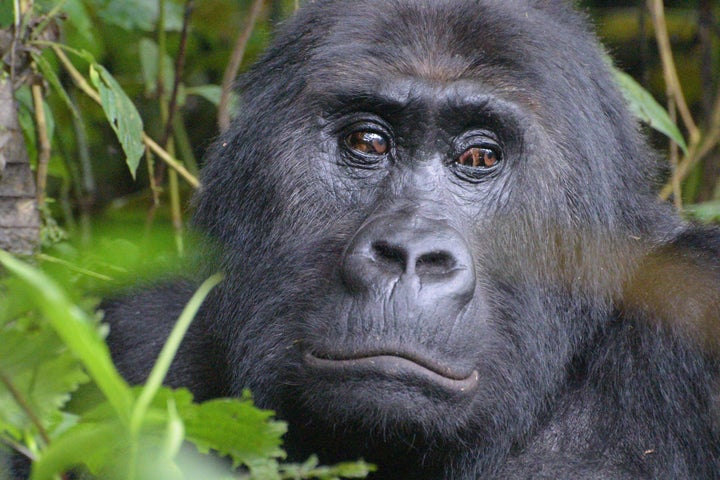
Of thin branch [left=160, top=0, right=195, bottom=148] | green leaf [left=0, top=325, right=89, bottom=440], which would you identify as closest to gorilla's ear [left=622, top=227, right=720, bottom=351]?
green leaf [left=0, top=325, right=89, bottom=440]

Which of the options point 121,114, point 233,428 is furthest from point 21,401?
point 121,114

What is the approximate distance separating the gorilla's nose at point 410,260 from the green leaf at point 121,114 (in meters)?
1.20

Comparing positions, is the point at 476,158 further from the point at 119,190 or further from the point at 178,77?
the point at 119,190

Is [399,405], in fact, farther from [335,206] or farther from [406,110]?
[406,110]

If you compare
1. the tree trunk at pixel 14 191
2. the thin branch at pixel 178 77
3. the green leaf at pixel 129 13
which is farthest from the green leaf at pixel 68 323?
the green leaf at pixel 129 13

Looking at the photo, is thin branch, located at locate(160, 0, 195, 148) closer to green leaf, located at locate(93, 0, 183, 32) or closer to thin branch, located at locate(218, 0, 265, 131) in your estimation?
thin branch, located at locate(218, 0, 265, 131)

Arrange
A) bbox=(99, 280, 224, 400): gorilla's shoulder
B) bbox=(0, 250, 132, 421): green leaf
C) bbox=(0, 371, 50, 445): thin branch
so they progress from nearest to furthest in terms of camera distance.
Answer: bbox=(0, 250, 132, 421): green leaf, bbox=(0, 371, 50, 445): thin branch, bbox=(99, 280, 224, 400): gorilla's shoulder

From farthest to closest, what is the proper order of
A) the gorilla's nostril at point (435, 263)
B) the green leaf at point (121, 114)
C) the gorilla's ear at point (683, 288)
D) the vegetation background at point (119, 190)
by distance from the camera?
the green leaf at point (121, 114), the gorilla's ear at point (683, 288), the gorilla's nostril at point (435, 263), the vegetation background at point (119, 190)

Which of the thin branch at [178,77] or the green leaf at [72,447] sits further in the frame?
the thin branch at [178,77]

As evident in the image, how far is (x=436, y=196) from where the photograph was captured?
10.4ft

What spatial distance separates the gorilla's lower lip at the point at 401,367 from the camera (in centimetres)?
266

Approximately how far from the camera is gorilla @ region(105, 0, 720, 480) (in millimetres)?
2912

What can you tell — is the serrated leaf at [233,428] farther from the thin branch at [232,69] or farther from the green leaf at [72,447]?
the thin branch at [232,69]

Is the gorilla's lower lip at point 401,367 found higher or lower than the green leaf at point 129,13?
lower
